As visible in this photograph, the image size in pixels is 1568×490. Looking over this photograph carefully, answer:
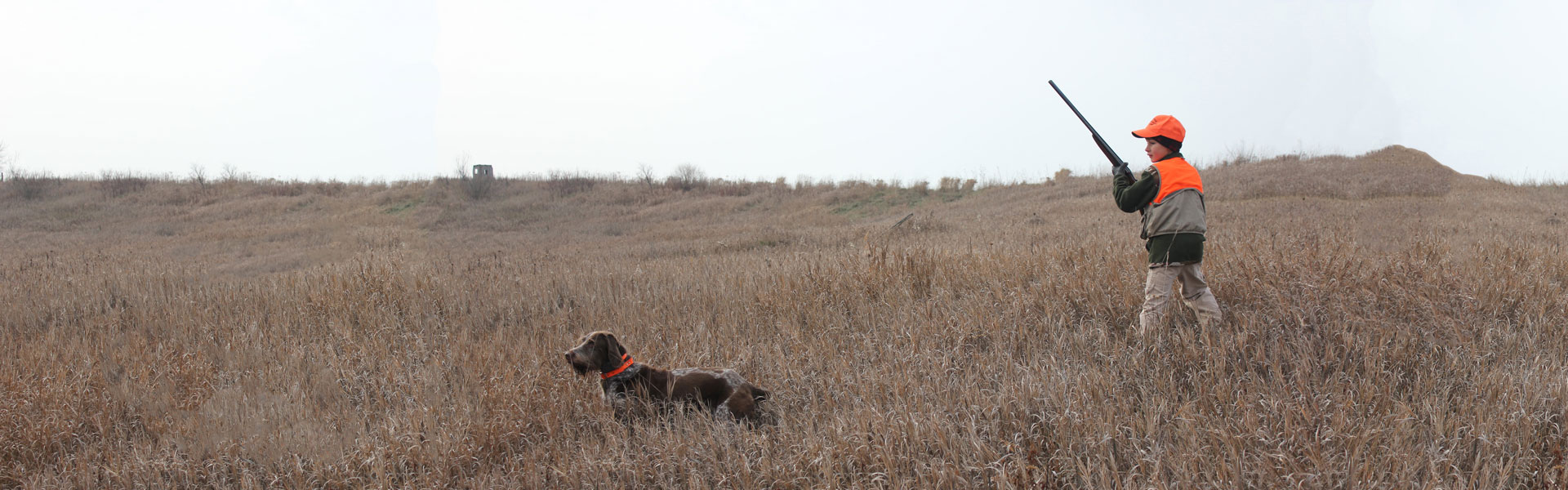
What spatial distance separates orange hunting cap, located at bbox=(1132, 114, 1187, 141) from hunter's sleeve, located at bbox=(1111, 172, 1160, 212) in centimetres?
23

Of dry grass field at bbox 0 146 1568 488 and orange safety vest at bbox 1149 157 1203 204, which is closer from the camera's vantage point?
dry grass field at bbox 0 146 1568 488

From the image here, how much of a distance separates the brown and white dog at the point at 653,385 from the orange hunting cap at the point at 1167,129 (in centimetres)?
273

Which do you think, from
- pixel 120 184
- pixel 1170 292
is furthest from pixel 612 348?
pixel 120 184

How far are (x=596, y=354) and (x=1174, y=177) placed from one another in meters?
3.33

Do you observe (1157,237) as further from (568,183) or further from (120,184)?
(120,184)

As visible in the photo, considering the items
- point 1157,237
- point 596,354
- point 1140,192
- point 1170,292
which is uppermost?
point 1140,192

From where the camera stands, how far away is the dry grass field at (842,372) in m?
2.92

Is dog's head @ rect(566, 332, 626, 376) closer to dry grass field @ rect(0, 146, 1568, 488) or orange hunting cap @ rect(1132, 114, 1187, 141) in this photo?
dry grass field @ rect(0, 146, 1568, 488)

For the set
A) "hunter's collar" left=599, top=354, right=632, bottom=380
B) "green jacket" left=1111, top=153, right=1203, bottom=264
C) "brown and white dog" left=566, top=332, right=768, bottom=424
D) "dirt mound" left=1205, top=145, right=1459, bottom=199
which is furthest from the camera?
"dirt mound" left=1205, top=145, right=1459, bottom=199

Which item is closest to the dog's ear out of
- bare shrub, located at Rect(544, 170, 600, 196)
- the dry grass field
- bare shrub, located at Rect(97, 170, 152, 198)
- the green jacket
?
the dry grass field

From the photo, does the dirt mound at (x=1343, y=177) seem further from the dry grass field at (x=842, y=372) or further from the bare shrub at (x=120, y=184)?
the bare shrub at (x=120, y=184)

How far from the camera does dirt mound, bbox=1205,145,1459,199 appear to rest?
53.9ft

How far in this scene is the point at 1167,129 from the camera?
14.0 ft

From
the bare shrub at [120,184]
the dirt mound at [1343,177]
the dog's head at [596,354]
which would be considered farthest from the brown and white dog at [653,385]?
the bare shrub at [120,184]
